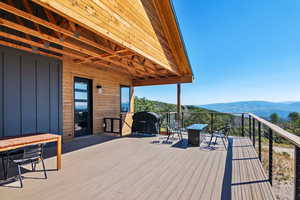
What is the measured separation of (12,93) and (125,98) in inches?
173

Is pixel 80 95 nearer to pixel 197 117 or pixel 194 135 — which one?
pixel 194 135

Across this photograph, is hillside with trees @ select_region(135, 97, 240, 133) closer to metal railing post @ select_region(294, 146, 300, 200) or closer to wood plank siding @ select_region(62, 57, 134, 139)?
wood plank siding @ select_region(62, 57, 134, 139)

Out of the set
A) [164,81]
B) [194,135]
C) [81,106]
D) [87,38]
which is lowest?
[194,135]

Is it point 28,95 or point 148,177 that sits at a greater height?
point 28,95

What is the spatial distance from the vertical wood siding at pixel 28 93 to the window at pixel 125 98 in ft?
9.73

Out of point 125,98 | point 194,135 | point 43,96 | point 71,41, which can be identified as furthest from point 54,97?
point 194,135

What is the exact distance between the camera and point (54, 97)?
4.39 m

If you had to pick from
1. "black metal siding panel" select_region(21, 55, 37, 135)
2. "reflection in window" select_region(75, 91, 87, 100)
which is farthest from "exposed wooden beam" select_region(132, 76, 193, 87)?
"black metal siding panel" select_region(21, 55, 37, 135)

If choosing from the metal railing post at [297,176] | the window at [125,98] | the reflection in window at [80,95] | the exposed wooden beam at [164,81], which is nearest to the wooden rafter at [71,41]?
the exposed wooden beam at [164,81]

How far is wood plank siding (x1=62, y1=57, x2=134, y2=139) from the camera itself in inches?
188

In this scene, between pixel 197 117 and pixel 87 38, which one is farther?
pixel 197 117

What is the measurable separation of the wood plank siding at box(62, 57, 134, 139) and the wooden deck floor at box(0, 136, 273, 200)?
151 centimetres

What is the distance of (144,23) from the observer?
13.4ft

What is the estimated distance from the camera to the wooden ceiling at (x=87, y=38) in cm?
232
